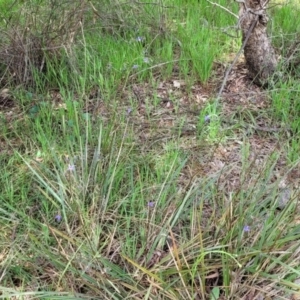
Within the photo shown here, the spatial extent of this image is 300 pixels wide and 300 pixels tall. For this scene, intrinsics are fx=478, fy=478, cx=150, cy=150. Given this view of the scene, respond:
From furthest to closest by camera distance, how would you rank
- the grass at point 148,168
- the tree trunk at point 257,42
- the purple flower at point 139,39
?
1. the purple flower at point 139,39
2. the tree trunk at point 257,42
3. the grass at point 148,168

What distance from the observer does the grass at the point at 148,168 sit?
1882 millimetres

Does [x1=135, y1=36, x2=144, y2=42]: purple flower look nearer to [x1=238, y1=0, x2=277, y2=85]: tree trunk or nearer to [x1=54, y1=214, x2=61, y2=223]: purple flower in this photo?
[x1=238, y1=0, x2=277, y2=85]: tree trunk

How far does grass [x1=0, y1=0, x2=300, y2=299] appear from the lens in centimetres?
188

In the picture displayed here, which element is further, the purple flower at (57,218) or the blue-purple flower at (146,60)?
the blue-purple flower at (146,60)

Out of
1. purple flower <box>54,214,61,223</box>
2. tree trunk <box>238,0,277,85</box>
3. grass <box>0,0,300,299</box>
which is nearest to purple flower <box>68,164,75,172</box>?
grass <box>0,0,300,299</box>

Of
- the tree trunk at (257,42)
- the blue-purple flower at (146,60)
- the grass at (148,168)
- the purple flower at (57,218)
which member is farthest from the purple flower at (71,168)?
the tree trunk at (257,42)

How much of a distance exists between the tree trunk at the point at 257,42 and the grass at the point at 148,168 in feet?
0.47

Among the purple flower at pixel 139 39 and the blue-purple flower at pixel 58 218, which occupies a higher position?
the purple flower at pixel 139 39

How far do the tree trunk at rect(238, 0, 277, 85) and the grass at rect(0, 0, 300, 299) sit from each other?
0.14 m

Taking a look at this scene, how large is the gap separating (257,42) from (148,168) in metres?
1.27

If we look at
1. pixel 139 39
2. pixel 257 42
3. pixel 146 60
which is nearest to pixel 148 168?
pixel 146 60

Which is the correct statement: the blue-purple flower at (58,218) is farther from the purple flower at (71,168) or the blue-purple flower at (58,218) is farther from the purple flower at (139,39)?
the purple flower at (139,39)

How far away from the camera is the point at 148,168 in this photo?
2.52 metres

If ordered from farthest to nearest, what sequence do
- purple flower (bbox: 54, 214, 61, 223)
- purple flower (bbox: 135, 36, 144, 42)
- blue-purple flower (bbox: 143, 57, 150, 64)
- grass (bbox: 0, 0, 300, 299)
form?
purple flower (bbox: 135, 36, 144, 42), blue-purple flower (bbox: 143, 57, 150, 64), purple flower (bbox: 54, 214, 61, 223), grass (bbox: 0, 0, 300, 299)
